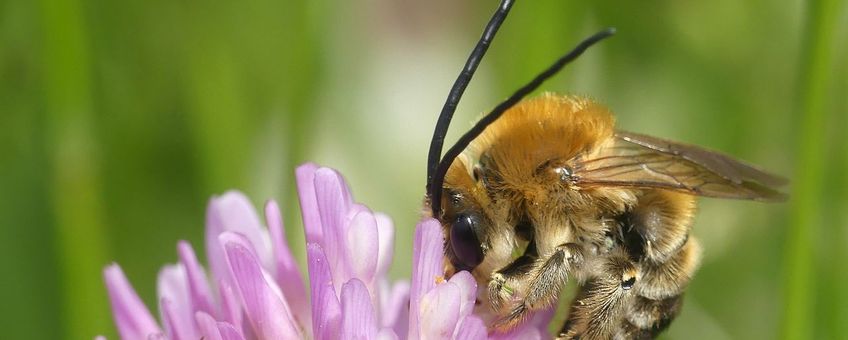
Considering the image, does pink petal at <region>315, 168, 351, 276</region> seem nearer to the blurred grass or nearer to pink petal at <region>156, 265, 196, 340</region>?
pink petal at <region>156, 265, 196, 340</region>

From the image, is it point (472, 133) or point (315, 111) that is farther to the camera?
point (315, 111)

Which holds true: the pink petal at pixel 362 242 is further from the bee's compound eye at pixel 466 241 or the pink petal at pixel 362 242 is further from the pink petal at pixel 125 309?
the pink petal at pixel 125 309

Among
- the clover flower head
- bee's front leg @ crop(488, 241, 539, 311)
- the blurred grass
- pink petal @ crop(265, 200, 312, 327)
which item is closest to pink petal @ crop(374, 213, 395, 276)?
the clover flower head

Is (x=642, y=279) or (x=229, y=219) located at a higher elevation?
(x=229, y=219)

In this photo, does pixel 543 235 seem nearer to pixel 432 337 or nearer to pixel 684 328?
pixel 432 337

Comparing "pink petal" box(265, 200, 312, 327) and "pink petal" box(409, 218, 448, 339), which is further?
"pink petal" box(265, 200, 312, 327)

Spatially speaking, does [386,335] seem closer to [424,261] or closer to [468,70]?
[424,261]

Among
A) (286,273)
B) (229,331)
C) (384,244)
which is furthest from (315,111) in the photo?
(229,331)
